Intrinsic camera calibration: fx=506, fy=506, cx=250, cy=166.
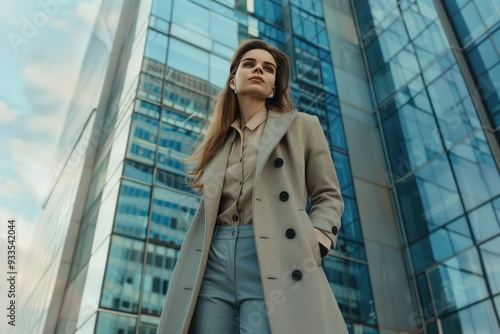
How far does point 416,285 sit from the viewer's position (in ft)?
38.0

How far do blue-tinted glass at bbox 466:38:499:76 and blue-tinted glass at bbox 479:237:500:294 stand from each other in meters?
4.05

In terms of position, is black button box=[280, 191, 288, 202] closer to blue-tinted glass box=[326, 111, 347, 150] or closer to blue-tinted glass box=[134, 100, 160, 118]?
blue-tinted glass box=[134, 100, 160, 118]

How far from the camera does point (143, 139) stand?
9.35 meters

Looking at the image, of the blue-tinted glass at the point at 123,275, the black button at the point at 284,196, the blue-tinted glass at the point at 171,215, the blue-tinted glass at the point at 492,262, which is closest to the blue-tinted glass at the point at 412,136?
the blue-tinted glass at the point at 492,262

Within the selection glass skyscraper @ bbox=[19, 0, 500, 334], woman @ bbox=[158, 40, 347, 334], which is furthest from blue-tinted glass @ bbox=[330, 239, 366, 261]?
woman @ bbox=[158, 40, 347, 334]

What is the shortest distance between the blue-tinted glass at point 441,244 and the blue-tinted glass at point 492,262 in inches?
15.6

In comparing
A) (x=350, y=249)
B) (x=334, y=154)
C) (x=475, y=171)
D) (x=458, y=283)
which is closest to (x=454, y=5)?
(x=475, y=171)

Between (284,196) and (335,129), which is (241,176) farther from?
(335,129)

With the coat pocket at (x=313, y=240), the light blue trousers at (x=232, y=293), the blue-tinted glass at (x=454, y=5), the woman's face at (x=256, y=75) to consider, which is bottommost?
the light blue trousers at (x=232, y=293)

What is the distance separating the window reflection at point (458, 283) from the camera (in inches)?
405

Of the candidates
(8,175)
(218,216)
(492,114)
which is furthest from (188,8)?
(218,216)

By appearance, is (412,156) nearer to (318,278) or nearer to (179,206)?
(179,206)

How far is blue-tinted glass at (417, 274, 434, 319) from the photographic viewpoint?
11.0 metres

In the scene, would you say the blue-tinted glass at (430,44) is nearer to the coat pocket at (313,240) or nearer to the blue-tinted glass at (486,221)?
the blue-tinted glass at (486,221)
